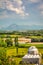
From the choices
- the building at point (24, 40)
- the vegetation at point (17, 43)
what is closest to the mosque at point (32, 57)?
the vegetation at point (17, 43)

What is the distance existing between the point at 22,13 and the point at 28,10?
0.70 feet

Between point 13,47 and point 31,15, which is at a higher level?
point 31,15

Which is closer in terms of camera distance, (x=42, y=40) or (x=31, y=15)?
(x=31, y=15)

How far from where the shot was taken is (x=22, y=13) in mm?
7031

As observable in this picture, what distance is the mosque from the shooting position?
6.44 metres

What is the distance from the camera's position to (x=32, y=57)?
659 centimetres

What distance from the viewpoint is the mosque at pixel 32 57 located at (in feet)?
21.1

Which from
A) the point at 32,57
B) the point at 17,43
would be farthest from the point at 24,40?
the point at 32,57

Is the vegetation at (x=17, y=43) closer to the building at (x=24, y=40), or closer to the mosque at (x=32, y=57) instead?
the building at (x=24, y=40)

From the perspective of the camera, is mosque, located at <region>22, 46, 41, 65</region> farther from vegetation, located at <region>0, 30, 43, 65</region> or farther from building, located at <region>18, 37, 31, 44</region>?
building, located at <region>18, 37, 31, 44</region>

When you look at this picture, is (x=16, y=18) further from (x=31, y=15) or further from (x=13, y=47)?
(x=13, y=47)

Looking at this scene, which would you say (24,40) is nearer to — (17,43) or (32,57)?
(17,43)

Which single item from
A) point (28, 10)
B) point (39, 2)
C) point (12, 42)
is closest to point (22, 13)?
point (28, 10)

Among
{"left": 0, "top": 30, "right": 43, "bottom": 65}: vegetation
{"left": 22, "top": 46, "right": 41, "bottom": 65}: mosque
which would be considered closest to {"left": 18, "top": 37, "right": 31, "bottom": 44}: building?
{"left": 0, "top": 30, "right": 43, "bottom": 65}: vegetation
